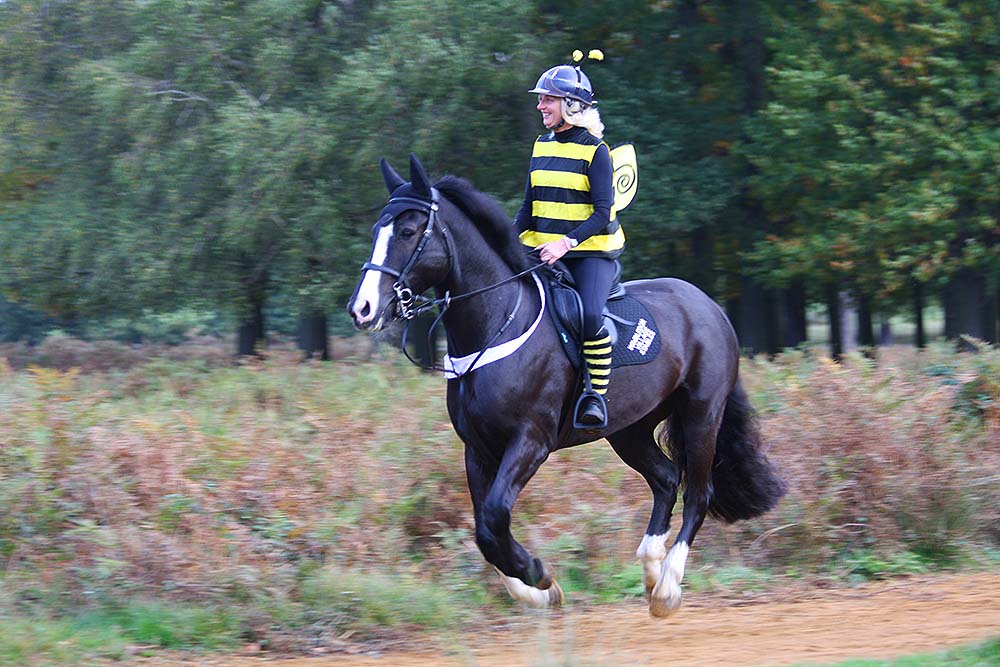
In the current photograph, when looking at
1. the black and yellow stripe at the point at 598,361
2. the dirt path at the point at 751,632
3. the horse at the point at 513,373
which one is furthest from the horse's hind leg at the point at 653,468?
the black and yellow stripe at the point at 598,361

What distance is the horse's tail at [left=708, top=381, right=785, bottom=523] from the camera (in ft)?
27.2

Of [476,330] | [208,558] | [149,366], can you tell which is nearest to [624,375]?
[476,330]

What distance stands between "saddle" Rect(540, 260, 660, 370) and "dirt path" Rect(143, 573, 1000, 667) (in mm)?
1756

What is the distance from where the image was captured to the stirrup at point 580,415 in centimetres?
708

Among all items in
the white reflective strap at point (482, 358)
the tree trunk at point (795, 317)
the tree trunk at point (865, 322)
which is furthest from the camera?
the tree trunk at point (795, 317)

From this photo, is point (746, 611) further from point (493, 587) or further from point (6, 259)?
point (6, 259)

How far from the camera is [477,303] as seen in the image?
6848 millimetres

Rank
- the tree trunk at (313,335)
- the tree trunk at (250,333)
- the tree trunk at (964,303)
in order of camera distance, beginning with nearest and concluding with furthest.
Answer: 1. the tree trunk at (964,303)
2. the tree trunk at (250,333)
3. the tree trunk at (313,335)

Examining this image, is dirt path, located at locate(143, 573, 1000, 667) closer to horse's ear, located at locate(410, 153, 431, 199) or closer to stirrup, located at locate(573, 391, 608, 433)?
stirrup, located at locate(573, 391, 608, 433)

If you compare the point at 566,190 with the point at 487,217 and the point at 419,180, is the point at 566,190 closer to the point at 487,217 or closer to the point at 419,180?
the point at 487,217

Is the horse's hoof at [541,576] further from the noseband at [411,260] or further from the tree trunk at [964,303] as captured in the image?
the tree trunk at [964,303]

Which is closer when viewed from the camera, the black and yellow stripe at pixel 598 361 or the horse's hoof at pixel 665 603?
the black and yellow stripe at pixel 598 361

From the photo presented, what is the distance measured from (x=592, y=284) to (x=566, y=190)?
2.06 ft

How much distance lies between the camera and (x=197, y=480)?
8641mm
